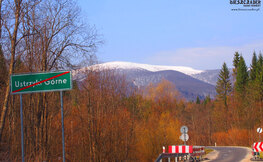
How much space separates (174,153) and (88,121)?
28.0ft

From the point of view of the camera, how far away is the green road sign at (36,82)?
11391 mm

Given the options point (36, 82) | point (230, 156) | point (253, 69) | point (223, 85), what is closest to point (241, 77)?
point (253, 69)

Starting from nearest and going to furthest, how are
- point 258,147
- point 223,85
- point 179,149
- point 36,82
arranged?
point 36,82 → point 179,149 → point 258,147 → point 223,85

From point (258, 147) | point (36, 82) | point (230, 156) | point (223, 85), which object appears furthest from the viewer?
point (223, 85)

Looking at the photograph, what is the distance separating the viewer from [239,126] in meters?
78.3

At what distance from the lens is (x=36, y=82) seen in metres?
11.6

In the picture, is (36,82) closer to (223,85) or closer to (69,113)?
(69,113)

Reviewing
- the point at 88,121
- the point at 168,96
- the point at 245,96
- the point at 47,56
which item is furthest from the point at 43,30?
the point at 245,96

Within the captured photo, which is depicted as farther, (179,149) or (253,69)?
(253,69)

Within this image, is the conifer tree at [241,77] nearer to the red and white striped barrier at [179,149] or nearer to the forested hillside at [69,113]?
the forested hillside at [69,113]

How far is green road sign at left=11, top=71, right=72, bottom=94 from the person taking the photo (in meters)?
11.4

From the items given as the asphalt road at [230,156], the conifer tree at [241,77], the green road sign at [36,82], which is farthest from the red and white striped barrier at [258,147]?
the conifer tree at [241,77]

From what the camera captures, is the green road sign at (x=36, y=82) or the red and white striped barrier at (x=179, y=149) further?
the red and white striped barrier at (x=179, y=149)

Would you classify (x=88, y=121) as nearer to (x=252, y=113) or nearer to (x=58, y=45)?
(x=58, y=45)
